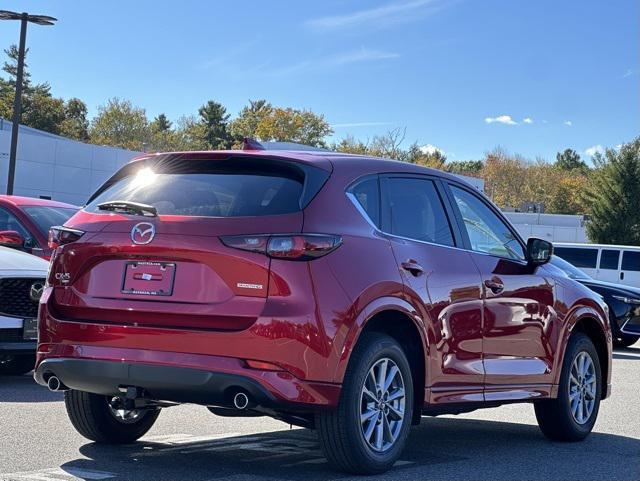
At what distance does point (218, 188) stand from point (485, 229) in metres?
2.33

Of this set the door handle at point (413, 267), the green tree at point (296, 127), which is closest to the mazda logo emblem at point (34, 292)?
the door handle at point (413, 267)

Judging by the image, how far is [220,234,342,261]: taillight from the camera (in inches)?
222

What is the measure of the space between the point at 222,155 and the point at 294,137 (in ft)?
394

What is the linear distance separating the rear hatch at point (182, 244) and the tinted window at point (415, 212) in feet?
2.07

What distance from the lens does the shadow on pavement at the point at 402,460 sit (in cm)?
612

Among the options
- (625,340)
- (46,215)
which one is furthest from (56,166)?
(46,215)

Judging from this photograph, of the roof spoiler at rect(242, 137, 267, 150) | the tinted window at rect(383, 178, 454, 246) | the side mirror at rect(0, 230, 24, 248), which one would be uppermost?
the roof spoiler at rect(242, 137, 267, 150)

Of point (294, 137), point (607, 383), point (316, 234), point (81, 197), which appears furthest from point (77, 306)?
point (294, 137)

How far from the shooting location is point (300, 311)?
556 cm

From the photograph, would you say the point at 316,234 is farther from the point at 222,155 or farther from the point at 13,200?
the point at 13,200

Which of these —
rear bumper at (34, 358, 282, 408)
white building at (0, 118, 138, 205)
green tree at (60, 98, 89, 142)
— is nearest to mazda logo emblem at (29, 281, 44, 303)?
rear bumper at (34, 358, 282, 408)

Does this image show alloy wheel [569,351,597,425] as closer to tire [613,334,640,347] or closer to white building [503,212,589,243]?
tire [613,334,640,347]

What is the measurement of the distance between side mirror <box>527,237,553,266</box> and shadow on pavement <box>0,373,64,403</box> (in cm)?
402

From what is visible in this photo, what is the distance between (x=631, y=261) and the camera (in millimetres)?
29047
